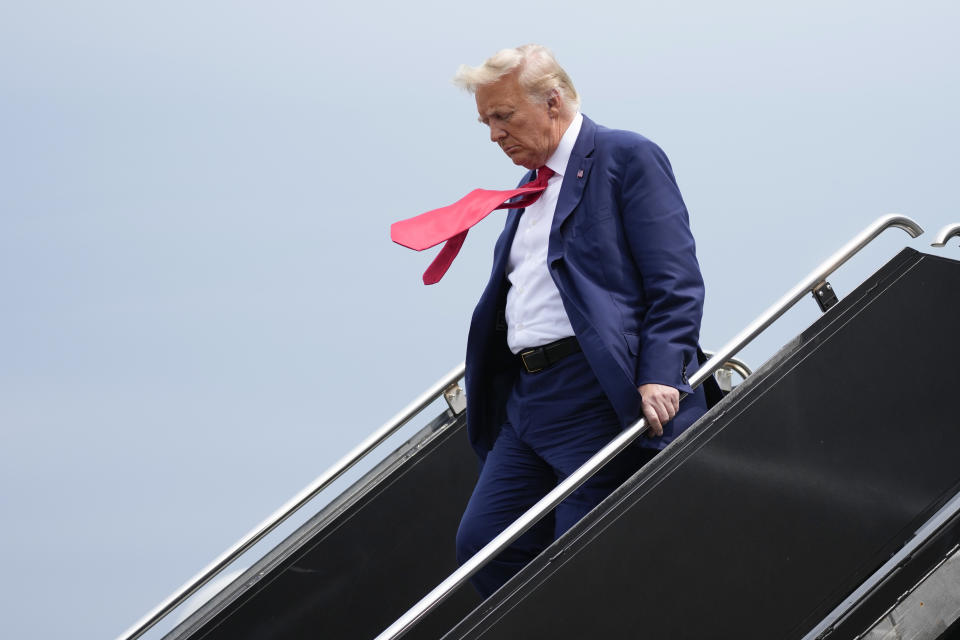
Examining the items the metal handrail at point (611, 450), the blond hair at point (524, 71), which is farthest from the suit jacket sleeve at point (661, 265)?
the blond hair at point (524, 71)

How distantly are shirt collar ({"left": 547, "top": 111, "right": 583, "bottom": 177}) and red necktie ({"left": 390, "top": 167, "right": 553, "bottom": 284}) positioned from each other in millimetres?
25

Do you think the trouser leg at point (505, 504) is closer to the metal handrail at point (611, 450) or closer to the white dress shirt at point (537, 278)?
the metal handrail at point (611, 450)

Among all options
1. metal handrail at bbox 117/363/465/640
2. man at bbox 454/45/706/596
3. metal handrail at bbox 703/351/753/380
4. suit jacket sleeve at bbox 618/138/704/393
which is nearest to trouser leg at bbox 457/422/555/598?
man at bbox 454/45/706/596

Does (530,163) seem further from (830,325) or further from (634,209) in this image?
(830,325)

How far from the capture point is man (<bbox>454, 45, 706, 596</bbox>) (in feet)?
8.85

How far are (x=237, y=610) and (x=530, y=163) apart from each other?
1.73 m

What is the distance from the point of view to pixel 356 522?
153 inches

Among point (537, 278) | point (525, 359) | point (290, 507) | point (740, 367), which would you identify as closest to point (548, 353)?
point (525, 359)

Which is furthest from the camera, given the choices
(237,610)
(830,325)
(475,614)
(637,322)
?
(237,610)

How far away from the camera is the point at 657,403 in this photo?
2.67m

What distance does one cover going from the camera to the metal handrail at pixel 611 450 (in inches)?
100

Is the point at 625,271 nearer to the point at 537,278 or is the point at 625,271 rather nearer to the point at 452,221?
the point at 537,278

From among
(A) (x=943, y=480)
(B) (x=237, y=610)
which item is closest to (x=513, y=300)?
(A) (x=943, y=480)

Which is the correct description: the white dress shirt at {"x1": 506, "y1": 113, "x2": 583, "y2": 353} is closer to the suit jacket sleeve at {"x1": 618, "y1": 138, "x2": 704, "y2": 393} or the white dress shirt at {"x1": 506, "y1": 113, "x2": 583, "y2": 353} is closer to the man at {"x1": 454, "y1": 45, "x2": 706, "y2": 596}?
the man at {"x1": 454, "y1": 45, "x2": 706, "y2": 596}
